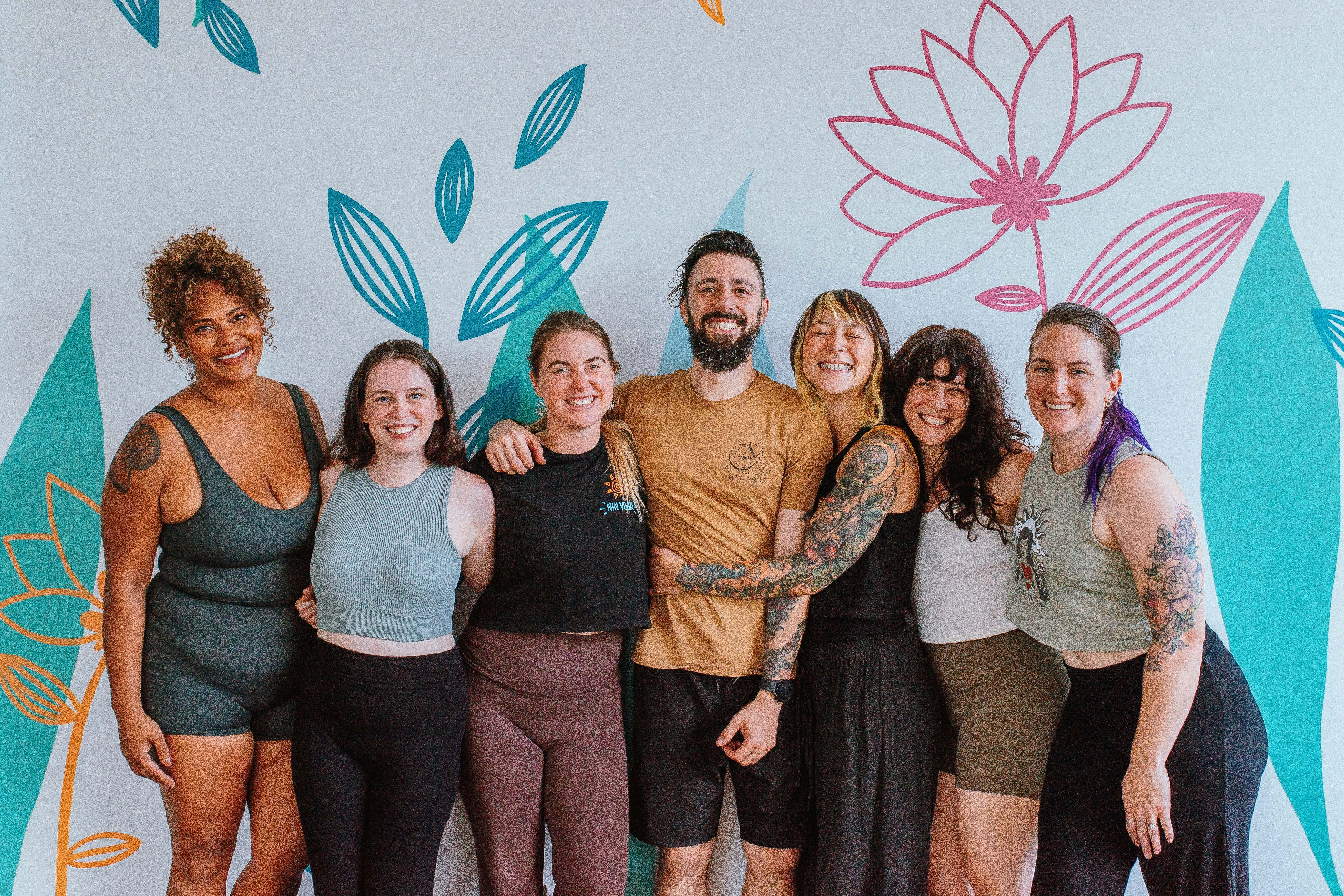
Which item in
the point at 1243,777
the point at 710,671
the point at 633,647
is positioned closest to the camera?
the point at 1243,777

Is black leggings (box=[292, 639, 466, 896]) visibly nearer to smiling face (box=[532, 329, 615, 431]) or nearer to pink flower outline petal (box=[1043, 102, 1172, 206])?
smiling face (box=[532, 329, 615, 431])

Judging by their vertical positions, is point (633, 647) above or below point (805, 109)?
below

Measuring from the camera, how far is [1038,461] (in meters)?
1.91

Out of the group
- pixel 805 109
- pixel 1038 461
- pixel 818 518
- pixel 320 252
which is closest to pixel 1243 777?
pixel 1038 461

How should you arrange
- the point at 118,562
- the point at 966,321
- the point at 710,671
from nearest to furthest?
the point at 118,562 < the point at 710,671 < the point at 966,321

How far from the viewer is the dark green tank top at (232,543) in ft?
6.07

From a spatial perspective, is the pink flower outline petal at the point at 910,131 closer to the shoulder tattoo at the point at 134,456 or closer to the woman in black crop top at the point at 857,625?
the woman in black crop top at the point at 857,625

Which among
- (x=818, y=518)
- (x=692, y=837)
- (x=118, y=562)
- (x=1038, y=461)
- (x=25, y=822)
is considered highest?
(x=1038, y=461)

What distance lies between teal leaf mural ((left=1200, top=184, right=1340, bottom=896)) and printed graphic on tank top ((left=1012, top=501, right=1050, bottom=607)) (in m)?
1.01

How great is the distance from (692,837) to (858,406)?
4.22 ft

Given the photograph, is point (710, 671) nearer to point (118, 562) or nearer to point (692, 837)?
point (692, 837)

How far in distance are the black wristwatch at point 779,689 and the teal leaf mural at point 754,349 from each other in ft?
3.05

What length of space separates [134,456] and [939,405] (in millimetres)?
2055

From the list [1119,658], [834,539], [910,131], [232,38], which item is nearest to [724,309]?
[834,539]
